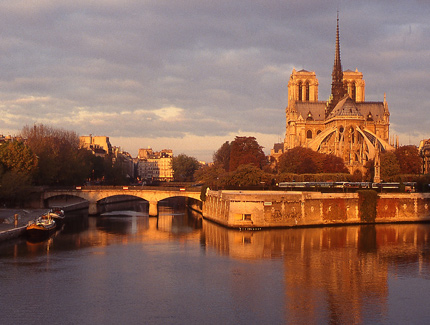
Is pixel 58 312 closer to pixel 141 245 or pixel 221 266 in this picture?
pixel 221 266

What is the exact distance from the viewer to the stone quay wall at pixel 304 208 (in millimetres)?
56750

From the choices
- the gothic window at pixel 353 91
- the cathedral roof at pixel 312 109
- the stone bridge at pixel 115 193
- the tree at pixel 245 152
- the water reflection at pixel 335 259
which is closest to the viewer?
the water reflection at pixel 335 259

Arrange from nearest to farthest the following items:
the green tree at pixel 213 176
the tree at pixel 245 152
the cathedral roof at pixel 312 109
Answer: the green tree at pixel 213 176 < the tree at pixel 245 152 < the cathedral roof at pixel 312 109

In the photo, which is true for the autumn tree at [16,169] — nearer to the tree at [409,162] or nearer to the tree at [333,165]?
the tree at [333,165]

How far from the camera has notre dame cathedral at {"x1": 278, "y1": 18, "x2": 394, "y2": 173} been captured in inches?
4313

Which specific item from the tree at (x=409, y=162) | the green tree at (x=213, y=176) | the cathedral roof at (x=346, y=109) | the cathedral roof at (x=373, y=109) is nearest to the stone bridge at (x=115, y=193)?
the green tree at (x=213, y=176)

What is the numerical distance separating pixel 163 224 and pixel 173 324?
40.6 metres

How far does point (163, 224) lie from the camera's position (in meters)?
66.6

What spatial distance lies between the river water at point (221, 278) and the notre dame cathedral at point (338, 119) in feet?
181

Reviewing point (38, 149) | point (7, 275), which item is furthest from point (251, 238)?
point (38, 149)

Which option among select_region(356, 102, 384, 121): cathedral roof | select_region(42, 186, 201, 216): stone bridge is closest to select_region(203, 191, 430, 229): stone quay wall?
select_region(42, 186, 201, 216): stone bridge

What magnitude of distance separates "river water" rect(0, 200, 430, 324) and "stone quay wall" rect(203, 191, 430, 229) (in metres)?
2.26

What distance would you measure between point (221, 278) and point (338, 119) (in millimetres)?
89747

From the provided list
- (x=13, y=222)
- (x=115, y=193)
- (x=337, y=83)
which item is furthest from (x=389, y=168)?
(x=13, y=222)
